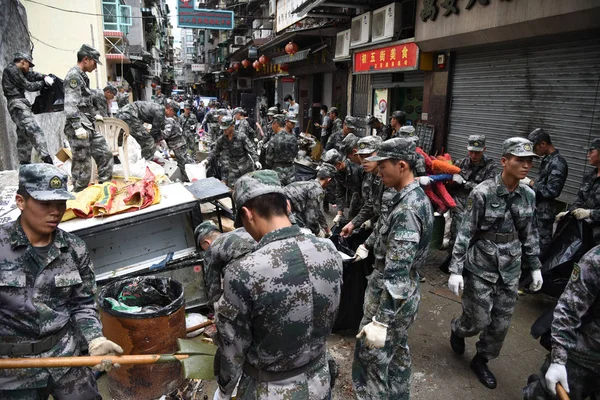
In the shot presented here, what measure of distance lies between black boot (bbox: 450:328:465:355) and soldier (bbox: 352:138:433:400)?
120cm

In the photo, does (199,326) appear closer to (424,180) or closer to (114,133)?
(424,180)

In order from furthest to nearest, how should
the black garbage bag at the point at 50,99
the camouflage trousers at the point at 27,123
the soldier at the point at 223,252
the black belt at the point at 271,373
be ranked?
1. the black garbage bag at the point at 50,99
2. the camouflage trousers at the point at 27,123
3. the soldier at the point at 223,252
4. the black belt at the point at 271,373

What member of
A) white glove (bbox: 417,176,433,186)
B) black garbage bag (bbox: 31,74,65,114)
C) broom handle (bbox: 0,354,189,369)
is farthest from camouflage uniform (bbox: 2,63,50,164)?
white glove (bbox: 417,176,433,186)

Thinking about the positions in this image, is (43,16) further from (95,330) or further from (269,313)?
(269,313)

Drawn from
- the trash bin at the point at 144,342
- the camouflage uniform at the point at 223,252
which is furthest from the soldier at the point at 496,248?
the trash bin at the point at 144,342

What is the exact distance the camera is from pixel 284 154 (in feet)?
23.2

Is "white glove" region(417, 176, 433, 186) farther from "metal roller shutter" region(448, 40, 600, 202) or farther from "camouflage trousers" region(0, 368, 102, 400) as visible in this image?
"camouflage trousers" region(0, 368, 102, 400)

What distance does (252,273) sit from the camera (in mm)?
1791

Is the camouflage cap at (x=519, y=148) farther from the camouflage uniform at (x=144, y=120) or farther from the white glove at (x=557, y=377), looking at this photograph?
the camouflage uniform at (x=144, y=120)

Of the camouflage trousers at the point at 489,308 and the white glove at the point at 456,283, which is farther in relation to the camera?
the camouflage trousers at the point at 489,308

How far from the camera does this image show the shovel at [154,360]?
7.19ft

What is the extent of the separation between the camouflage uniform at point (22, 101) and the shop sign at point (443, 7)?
280 inches

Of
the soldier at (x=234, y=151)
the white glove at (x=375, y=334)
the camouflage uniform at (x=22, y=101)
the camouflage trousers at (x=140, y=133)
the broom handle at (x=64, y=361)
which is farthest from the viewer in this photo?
the camouflage trousers at (x=140, y=133)

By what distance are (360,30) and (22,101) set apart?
26.4 ft
